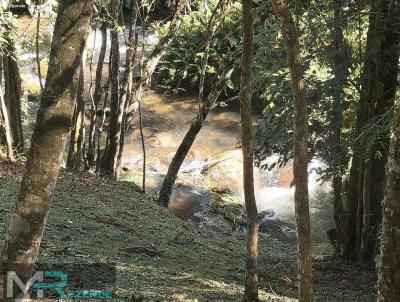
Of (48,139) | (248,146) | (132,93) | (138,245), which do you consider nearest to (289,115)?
(248,146)

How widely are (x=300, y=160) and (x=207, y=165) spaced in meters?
13.1

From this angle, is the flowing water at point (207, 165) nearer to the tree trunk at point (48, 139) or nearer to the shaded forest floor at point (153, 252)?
the shaded forest floor at point (153, 252)

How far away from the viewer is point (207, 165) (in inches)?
691

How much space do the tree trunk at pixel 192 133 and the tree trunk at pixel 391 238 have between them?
341 inches

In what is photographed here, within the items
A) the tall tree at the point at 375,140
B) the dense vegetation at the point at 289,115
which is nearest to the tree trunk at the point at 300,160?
the dense vegetation at the point at 289,115

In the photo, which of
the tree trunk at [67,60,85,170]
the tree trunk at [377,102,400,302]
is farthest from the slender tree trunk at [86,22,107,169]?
the tree trunk at [377,102,400,302]

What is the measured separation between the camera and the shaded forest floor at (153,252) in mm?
5684

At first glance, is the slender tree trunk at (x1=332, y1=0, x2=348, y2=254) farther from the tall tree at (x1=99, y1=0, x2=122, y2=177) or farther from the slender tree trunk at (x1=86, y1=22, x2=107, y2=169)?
the slender tree trunk at (x1=86, y1=22, x2=107, y2=169)

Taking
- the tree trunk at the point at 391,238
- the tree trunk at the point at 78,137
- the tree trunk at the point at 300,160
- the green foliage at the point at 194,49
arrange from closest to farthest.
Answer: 1. the tree trunk at the point at 391,238
2. the tree trunk at the point at 300,160
3. the tree trunk at the point at 78,137
4. the green foliage at the point at 194,49

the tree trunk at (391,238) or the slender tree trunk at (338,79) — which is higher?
the slender tree trunk at (338,79)

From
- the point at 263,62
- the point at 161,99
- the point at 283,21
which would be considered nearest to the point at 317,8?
the point at 263,62

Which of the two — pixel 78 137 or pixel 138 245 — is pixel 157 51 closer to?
pixel 78 137

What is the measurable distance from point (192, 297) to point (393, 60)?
4.91 metres

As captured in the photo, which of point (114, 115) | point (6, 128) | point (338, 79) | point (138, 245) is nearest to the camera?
point (338, 79)
